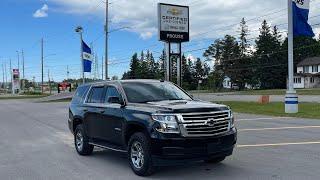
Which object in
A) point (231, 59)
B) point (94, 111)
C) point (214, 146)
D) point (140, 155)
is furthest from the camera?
point (231, 59)

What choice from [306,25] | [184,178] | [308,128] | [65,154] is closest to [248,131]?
[308,128]

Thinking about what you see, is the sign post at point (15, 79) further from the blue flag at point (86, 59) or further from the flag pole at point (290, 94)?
the flag pole at point (290, 94)

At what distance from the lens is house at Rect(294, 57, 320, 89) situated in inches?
4449

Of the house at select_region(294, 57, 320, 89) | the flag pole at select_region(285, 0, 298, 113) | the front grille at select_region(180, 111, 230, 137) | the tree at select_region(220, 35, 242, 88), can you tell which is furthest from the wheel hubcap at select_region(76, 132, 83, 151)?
the tree at select_region(220, 35, 242, 88)

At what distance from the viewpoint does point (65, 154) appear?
1224 centimetres

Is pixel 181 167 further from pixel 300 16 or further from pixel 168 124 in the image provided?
pixel 300 16

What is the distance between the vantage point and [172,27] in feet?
135

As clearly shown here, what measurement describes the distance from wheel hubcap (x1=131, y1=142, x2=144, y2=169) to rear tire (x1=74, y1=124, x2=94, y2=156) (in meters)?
2.59

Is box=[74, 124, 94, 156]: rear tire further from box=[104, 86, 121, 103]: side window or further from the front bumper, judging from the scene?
the front bumper

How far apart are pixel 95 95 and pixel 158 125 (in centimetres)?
323

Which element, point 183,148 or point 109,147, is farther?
point 109,147

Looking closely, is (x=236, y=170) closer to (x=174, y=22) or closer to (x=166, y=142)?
(x=166, y=142)

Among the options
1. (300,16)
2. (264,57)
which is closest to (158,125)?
(300,16)

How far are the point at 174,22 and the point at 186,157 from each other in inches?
1320
